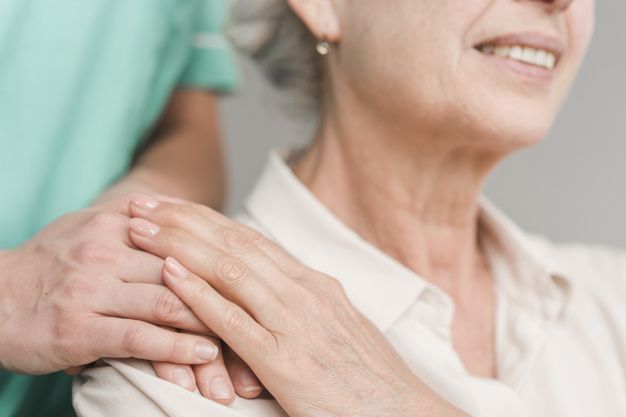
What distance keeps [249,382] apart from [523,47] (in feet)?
2.10

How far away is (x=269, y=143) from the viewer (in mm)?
2115

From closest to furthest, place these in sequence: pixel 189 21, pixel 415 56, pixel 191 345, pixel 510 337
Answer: pixel 191 345
pixel 415 56
pixel 510 337
pixel 189 21

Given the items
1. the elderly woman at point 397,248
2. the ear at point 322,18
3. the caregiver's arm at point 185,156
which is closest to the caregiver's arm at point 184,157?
the caregiver's arm at point 185,156

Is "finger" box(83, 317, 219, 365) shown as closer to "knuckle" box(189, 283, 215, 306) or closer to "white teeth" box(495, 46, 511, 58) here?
"knuckle" box(189, 283, 215, 306)

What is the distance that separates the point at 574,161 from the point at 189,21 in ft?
4.34

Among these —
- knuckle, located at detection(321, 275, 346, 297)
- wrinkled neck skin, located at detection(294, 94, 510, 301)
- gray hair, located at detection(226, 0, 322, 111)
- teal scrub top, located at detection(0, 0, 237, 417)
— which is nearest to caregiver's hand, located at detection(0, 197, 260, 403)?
knuckle, located at detection(321, 275, 346, 297)

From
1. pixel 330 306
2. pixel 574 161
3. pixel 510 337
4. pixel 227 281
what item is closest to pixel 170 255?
pixel 227 281

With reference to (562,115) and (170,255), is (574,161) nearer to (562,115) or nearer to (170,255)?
(562,115)

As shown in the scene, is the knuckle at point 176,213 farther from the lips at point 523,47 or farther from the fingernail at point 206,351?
the lips at point 523,47

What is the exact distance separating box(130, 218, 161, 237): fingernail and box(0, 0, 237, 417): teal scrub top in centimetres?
34

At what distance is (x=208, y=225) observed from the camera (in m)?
0.79

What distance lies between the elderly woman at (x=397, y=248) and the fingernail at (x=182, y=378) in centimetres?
1

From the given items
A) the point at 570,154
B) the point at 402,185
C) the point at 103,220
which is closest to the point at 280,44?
the point at 402,185

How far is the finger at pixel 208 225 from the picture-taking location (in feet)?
2.55
